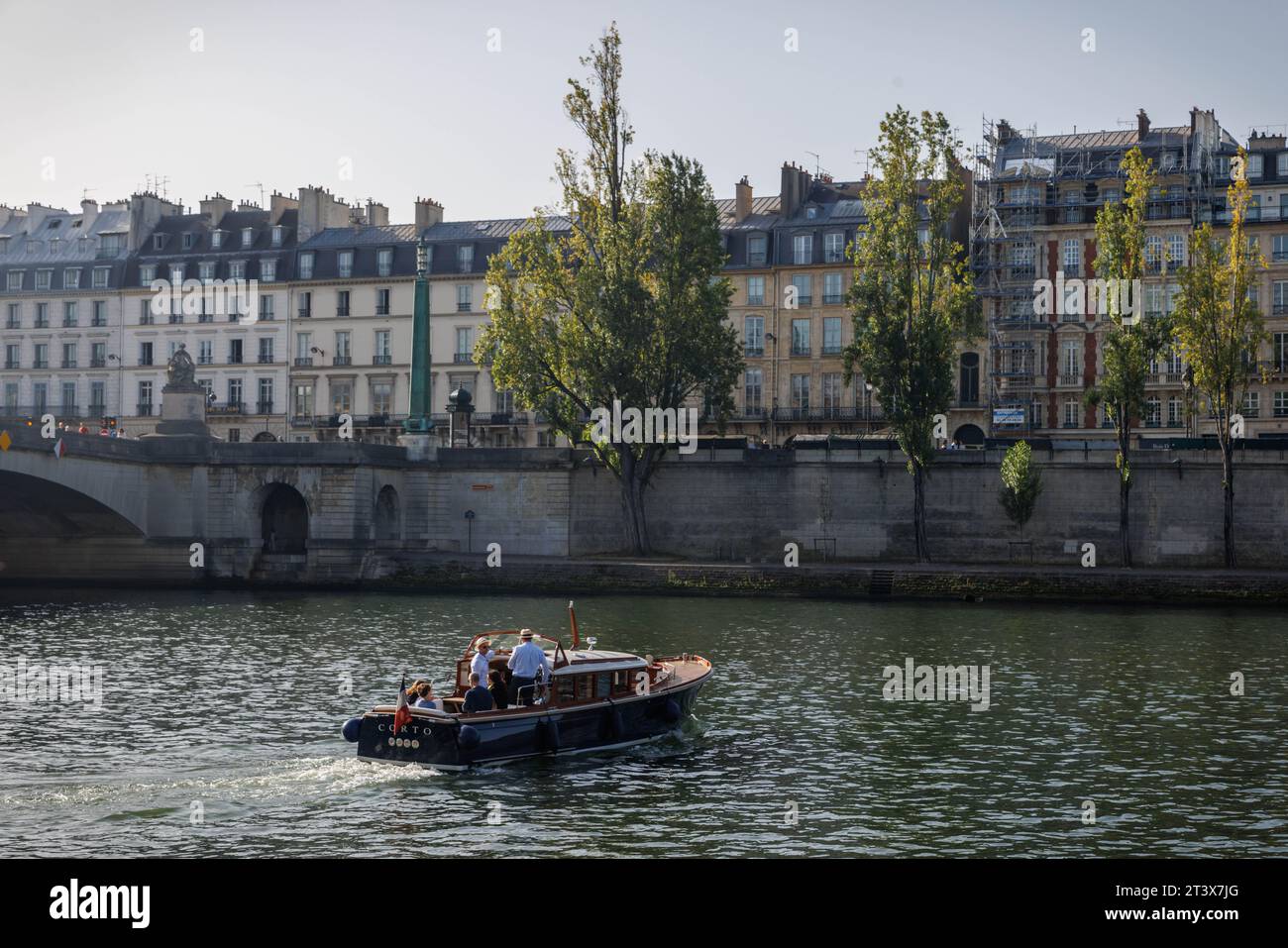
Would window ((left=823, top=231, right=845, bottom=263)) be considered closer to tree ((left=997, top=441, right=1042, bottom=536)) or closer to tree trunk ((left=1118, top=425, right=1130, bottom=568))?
tree ((left=997, top=441, right=1042, bottom=536))

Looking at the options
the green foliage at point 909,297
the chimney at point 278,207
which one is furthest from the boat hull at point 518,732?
the chimney at point 278,207

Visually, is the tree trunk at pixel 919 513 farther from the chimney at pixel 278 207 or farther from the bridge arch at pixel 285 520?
the chimney at pixel 278 207

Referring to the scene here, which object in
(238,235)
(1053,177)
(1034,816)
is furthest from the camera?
(238,235)

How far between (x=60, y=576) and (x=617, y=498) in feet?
85.6

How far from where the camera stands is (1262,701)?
38.1 meters

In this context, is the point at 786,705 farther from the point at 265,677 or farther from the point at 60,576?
the point at 60,576

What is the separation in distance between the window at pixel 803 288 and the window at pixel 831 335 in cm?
156

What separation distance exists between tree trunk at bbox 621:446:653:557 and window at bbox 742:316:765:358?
861 inches

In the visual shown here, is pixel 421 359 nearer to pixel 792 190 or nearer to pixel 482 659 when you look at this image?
pixel 792 190

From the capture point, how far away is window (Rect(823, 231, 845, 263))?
92938 millimetres

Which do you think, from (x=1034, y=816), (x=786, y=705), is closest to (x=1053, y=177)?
(x=786, y=705)

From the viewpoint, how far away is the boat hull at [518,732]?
96.6ft
